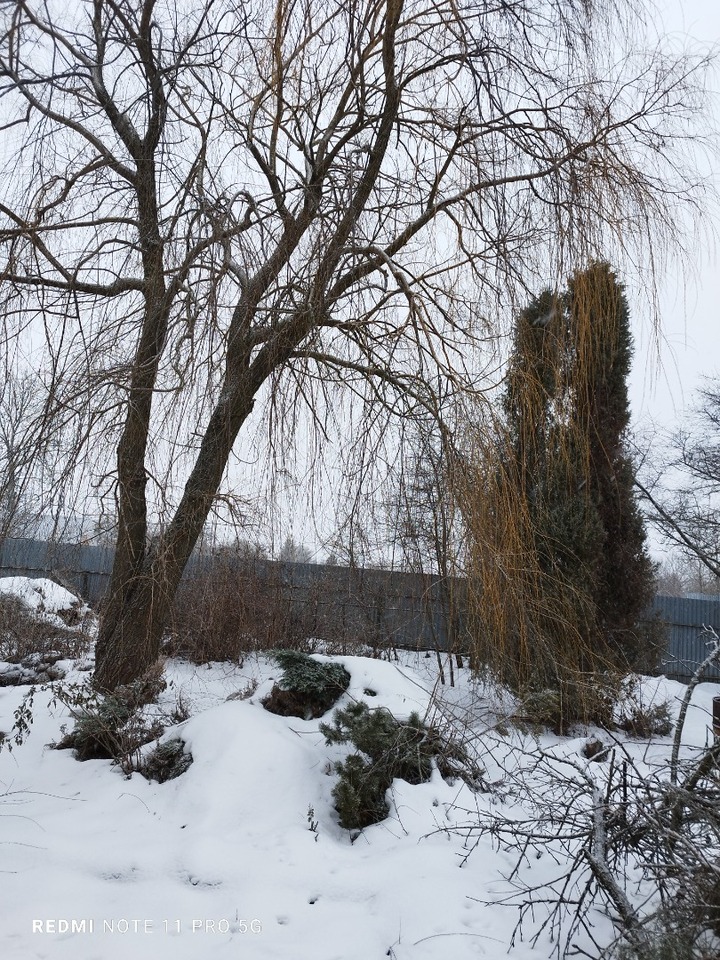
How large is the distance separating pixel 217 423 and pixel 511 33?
80.4 inches

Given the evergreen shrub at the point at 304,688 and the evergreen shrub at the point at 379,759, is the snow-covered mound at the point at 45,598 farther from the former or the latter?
the evergreen shrub at the point at 379,759

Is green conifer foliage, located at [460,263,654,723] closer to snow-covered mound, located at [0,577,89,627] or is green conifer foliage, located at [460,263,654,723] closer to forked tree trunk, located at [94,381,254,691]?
forked tree trunk, located at [94,381,254,691]

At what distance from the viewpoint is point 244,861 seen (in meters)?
3.20

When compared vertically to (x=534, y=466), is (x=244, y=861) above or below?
below

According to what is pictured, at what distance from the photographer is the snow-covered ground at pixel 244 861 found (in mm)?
2613

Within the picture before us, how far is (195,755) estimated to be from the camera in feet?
13.3

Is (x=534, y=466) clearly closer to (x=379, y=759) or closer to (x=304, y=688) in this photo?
(x=379, y=759)

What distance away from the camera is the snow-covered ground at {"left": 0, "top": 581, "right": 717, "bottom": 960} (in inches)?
103

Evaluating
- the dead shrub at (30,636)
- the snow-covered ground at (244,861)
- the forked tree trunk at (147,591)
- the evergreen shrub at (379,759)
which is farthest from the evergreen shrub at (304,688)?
the dead shrub at (30,636)

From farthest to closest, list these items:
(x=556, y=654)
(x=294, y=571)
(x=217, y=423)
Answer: (x=294, y=571), (x=217, y=423), (x=556, y=654)

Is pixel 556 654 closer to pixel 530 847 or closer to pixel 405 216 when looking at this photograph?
pixel 530 847

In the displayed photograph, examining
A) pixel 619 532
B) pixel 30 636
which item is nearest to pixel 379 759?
pixel 619 532

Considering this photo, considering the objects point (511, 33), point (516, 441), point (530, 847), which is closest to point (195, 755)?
point (530, 847)

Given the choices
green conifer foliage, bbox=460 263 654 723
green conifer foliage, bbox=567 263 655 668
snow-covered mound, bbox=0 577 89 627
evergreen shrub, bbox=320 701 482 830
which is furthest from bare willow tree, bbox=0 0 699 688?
snow-covered mound, bbox=0 577 89 627
